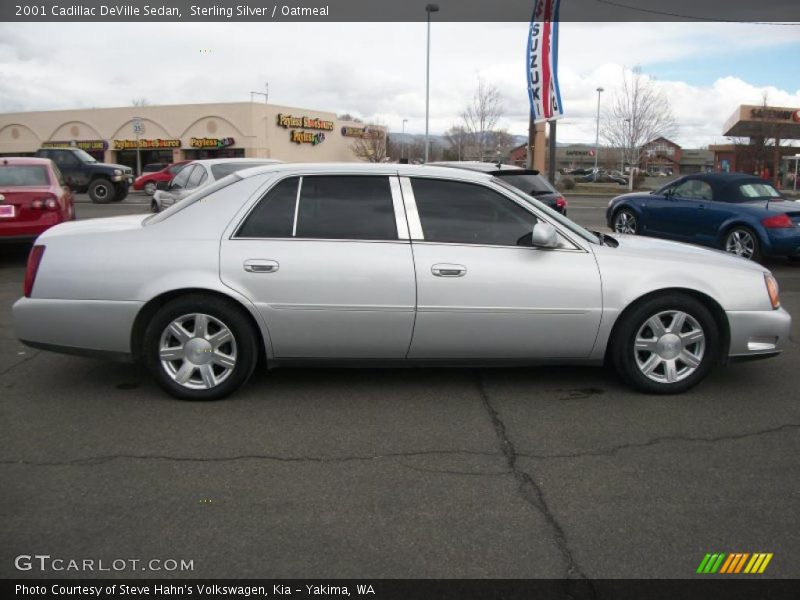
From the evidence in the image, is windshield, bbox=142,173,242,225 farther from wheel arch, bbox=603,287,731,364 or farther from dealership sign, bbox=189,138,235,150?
dealership sign, bbox=189,138,235,150

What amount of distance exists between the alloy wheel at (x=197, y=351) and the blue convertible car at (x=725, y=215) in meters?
8.74

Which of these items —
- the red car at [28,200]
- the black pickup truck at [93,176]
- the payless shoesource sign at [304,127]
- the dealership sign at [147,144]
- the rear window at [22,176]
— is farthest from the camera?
the payless shoesource sign at [304,127]

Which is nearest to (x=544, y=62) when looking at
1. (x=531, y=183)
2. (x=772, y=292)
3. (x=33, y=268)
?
(x=531, y=183)

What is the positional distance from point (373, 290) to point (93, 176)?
2204 centimetres

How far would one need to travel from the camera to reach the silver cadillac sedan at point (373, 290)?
461 cm

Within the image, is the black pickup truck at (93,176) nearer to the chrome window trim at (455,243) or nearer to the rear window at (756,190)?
the rear window at (756,190)

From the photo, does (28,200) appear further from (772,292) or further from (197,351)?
(772,292)

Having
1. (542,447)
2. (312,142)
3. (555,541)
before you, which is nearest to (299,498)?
(555,541)

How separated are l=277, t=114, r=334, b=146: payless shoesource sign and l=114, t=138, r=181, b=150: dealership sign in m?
7.48

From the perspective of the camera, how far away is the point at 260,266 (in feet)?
15.1

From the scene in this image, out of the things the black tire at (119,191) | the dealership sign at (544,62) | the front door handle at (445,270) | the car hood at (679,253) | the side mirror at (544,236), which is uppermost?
the dealership sign at (544,62)

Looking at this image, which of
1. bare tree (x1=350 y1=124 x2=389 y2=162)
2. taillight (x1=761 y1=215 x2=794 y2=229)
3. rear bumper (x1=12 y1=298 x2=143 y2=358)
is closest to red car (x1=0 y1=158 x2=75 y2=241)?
rear bumper (x1=12 y1=298 x2=143 y2=358)

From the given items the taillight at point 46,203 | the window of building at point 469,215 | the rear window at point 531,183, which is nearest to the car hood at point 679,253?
the window of building at point 469,215

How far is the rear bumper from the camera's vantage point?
459 centimetres
